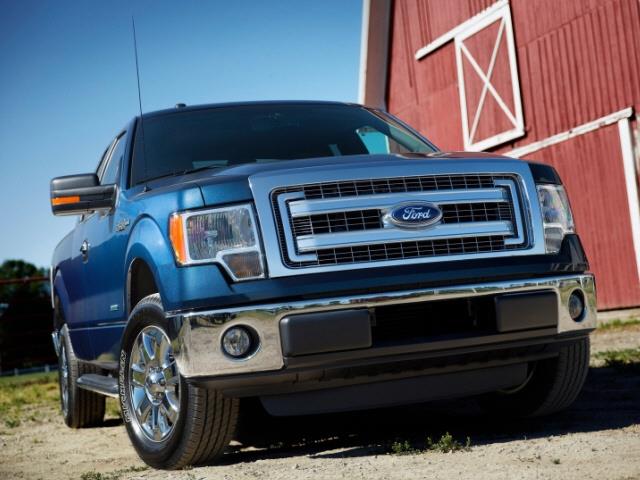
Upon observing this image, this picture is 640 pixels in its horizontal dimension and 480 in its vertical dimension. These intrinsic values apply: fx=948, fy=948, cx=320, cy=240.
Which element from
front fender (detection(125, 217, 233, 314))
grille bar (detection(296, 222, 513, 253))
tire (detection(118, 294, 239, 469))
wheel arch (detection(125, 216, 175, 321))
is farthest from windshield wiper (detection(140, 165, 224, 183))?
grille bar (detection(296, 222, 513, 253))

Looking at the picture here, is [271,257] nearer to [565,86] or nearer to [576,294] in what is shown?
[576,294]

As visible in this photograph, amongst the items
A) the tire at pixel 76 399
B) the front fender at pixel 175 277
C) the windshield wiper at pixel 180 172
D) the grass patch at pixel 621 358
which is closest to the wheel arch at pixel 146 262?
the front fender at pixel 175 277

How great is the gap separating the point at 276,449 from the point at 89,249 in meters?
1.73

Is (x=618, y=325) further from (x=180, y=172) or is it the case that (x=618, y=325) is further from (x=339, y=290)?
(x=339, y=290)

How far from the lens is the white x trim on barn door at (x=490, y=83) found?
1448cm

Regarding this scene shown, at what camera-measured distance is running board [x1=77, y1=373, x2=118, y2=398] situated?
510 cm

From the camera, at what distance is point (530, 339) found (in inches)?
165

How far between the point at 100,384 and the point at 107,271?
0.73 m

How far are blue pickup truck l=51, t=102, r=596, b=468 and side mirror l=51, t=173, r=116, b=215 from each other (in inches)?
12.4

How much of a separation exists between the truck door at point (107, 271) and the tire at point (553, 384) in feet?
6.90

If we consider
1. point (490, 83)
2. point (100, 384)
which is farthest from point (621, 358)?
point (490, 83)

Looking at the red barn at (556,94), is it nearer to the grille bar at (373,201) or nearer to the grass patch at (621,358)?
the grass patch at (621,358)

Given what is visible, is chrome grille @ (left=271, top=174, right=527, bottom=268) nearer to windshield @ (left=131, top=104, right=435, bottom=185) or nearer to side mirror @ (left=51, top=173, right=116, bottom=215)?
windshield @ (left=131, top=104, right=435, bottom=185)

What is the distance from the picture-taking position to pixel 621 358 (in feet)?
23.6
